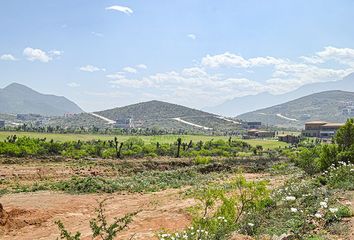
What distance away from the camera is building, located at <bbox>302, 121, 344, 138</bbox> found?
121025mm

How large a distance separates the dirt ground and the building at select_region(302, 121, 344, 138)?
100448mm

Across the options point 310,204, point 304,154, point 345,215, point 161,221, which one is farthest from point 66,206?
point 304,154

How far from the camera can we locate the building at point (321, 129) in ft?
397

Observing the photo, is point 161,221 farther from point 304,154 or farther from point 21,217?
point 304,154

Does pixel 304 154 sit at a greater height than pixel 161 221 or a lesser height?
greater

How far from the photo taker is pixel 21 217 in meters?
21.9

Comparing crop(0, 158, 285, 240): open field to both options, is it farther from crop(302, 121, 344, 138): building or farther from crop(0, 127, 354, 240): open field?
crop(302, 121, 344, 138): building

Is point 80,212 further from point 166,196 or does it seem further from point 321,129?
point 321,129

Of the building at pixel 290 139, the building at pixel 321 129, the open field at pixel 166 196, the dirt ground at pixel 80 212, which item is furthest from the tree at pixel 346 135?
the building at pixel 321 129

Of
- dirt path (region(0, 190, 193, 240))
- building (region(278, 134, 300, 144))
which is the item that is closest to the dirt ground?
dirt path (region(0, 190, 193, 240))

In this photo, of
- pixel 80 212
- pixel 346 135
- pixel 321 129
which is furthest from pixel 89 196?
pixel 321 129

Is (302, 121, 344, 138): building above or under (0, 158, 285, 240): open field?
above

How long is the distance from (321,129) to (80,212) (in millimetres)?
112295

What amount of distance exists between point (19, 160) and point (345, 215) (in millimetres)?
41897
